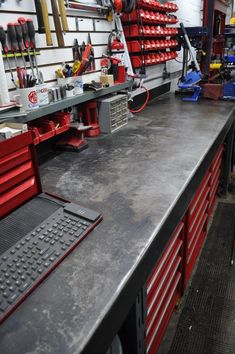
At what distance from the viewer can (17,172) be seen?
89 centimetres

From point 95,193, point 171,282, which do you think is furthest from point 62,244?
point 171,282

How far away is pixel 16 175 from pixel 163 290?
804 mm

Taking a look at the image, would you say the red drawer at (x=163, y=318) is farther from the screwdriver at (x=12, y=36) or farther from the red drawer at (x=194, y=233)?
the screwdriver at (x=12, y=36)

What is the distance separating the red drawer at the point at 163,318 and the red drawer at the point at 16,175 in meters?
0.80

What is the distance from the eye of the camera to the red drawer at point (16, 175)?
0.85m

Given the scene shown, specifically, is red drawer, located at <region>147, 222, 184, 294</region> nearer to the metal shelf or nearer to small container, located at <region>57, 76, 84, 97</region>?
the metal shelf

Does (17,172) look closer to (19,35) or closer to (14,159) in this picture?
(14,159)

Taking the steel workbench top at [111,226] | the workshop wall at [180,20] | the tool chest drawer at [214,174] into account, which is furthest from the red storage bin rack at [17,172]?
the workshop wall at [180,20]

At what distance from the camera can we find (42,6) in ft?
4.44

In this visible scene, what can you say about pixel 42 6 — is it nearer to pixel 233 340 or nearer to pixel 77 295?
pixel 77 295

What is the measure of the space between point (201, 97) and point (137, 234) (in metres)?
2.32

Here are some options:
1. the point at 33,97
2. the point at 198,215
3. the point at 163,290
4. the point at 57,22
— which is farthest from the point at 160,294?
the point at 57,22

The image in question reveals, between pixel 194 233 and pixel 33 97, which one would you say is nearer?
pixel 33 97

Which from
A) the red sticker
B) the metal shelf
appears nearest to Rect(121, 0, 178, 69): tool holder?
the metal shelf
